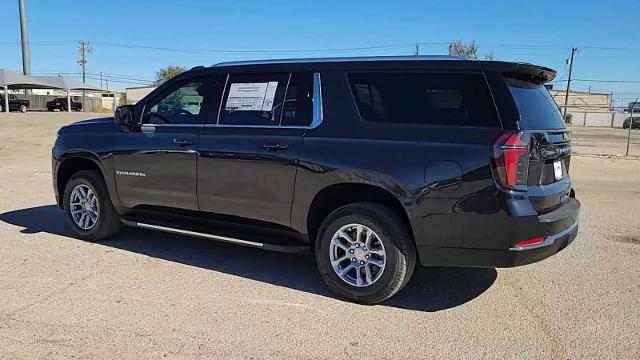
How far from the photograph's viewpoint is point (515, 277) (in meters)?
5.03

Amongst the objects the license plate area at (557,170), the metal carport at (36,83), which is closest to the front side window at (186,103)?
the license plate area at (557,170)

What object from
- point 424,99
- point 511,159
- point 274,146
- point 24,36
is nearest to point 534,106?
point 511,159

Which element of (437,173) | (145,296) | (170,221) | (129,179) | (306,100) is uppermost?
(306,100)

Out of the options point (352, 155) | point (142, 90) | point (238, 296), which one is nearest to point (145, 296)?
point (238, 296)

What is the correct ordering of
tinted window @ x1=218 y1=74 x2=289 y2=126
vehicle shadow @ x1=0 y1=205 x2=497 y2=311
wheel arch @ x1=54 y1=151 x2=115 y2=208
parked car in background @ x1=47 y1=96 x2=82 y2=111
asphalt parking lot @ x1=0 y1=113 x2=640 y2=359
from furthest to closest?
parked car in background @ x1=47 y1=96 x2=82 y2=111 → wheel arch @ x1=54 y1=151 x2=115 y2=208 → tinted window @ x1=218 y1=74 x2=289 y2=126 → vehicle shadow @ x1=0 y1=205 x2=497 y2=311 → asphalt parking lot @ x1=0 y1=113 x2=640 y2=359

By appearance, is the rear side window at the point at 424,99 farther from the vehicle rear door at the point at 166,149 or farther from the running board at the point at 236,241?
the vehicle rear door at the point at 166,149

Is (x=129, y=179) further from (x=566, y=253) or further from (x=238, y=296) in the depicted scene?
(x=566, y=253)

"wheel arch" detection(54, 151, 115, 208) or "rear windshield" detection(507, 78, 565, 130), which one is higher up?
"rear windshield" detection(507, 78, 565, 130)

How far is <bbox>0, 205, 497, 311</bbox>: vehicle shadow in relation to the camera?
15.0 feet

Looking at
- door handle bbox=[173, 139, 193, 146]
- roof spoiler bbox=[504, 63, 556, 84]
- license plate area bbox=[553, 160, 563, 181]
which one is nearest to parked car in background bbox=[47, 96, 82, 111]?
door handle bbox=[173, 139, 193, 146]

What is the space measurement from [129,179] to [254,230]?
159 centimetres

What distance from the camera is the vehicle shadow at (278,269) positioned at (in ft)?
15.0

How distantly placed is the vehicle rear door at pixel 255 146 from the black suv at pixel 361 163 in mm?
12

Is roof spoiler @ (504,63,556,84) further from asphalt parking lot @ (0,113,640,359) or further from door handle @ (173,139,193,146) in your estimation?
door handle @ (173,139,193,146)
